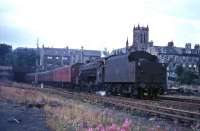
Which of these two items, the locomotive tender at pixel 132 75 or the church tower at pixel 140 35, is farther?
the church tower at pixel 140 35

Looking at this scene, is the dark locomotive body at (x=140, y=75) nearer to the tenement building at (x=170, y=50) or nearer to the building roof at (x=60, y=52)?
the tenement building at (x=170, y=50)

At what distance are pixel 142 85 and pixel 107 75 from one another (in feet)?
22.4

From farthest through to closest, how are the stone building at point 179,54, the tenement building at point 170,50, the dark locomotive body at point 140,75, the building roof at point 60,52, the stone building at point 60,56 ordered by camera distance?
1. the building roof at point 60,52
2. the stone building at point 60,56
3. the stone building at point 179,54
4. the tenement building at point 170,50
5. the dark locomotive body at point 140,75

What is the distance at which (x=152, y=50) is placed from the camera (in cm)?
14038

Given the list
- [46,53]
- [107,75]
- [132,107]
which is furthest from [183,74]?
[46,53]

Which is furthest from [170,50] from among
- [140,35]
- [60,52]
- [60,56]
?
[60,52]

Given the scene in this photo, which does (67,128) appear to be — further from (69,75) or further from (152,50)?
(152,50)

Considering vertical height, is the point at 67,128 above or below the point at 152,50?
below

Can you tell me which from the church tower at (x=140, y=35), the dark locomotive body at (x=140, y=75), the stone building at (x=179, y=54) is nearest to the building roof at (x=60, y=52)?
the church tower at (x=140, y=35)

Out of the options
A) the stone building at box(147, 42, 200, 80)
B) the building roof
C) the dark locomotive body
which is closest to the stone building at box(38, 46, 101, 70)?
the building roof

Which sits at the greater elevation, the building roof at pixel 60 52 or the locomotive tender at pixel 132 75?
the building roof at pixel 60 52

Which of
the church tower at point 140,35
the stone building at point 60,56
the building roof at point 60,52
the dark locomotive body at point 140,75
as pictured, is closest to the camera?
the dark locomotive body at point 140,75

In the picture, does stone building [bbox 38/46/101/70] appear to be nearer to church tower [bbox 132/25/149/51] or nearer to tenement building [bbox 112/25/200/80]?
church tower [bbox 132/25/149/51]

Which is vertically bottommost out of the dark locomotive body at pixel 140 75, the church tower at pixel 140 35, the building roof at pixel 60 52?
the dark locomotive body at pixel 140 75
